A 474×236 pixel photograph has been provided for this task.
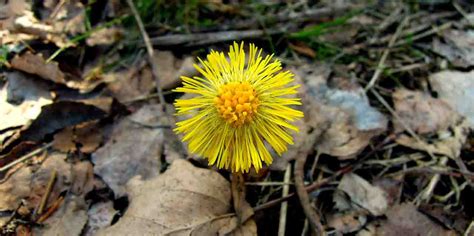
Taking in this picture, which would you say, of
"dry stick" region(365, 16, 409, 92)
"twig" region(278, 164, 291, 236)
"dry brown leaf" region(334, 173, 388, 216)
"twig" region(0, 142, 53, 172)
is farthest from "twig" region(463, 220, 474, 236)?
"twig" region(0, 142, 53, 172)

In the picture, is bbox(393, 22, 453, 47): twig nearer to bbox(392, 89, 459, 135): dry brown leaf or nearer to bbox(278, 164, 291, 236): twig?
bbox(392, 89, 459, 135): dry brown leaf

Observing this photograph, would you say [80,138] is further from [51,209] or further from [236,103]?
[236,103]

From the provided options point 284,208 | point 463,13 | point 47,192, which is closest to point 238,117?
point 284,208

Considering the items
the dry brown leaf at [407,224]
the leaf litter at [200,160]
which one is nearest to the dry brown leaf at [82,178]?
the leaf litter at [200,160]

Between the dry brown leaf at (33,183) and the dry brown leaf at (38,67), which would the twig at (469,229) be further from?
the dry brown leaf at (38,67)

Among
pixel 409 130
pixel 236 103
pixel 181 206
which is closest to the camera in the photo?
pixel 236 103

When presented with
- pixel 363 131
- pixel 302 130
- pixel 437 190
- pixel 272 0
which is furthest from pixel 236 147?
pixel 272 0

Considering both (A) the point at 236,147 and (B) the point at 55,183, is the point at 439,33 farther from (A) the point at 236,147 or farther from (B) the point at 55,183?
(B) the point at 55,183
